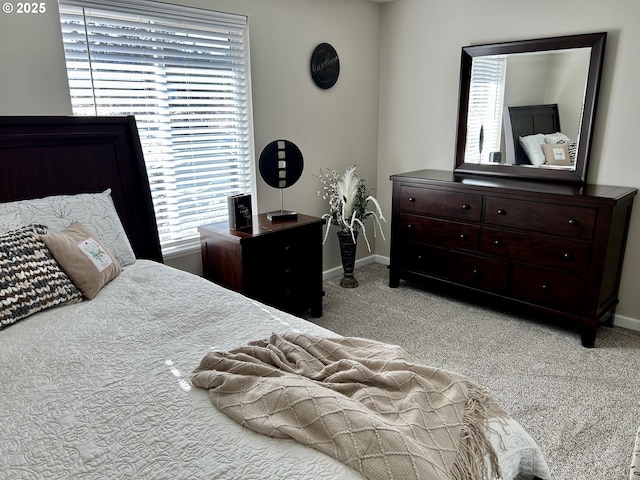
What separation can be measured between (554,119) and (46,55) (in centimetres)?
319

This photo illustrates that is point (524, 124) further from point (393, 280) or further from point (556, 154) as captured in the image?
point (393, 280)

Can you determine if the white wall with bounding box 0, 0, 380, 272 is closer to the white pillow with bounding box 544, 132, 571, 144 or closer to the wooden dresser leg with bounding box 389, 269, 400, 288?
the wooden dresser leg with bounding box 389, 269, 400, 288

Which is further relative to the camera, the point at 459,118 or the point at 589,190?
the point at 459,118

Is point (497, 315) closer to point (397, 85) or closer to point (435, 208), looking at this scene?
point (435, 208)

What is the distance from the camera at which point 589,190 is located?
3016mm

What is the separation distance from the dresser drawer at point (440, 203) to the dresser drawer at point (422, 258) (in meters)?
0.28

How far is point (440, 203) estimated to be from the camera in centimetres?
354

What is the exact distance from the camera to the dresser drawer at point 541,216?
2.88 meters

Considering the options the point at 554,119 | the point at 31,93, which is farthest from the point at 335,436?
the point at 554,119

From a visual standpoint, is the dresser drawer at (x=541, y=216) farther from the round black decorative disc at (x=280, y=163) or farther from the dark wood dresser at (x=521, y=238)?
the round black decorative disc at (x=280, y=163)

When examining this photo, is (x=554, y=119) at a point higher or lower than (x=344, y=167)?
higher

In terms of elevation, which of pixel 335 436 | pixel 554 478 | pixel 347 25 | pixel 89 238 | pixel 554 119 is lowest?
pixel 554 478

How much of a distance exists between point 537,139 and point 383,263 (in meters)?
1.83

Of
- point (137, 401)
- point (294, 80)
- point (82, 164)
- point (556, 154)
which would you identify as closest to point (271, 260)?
point (82, 164)
